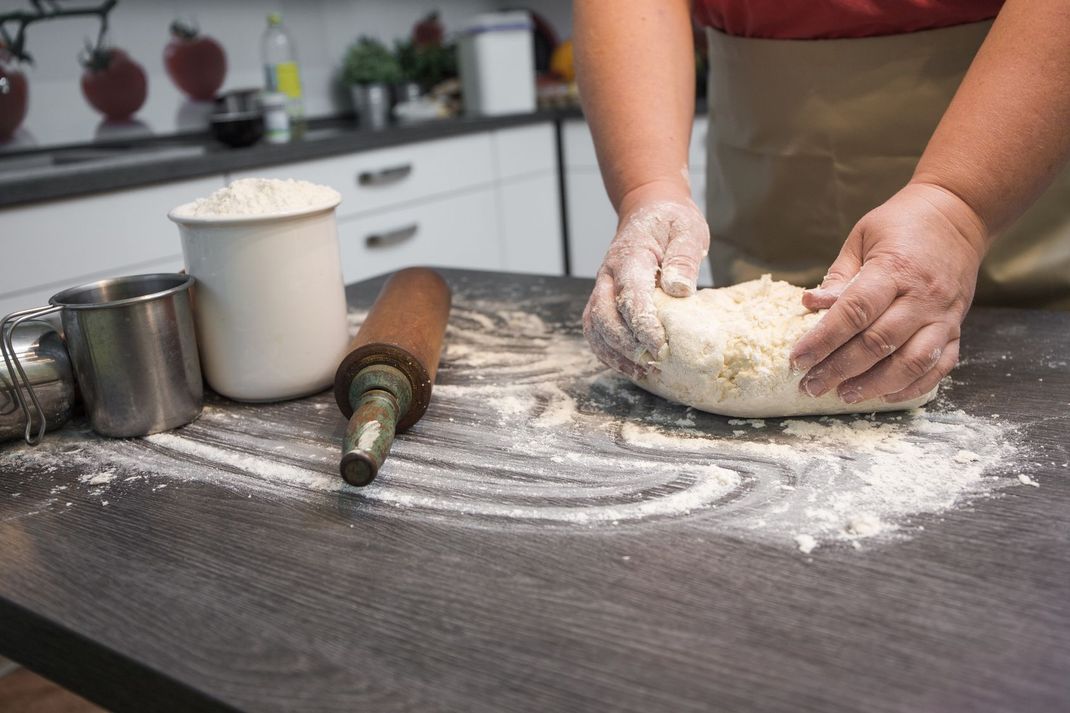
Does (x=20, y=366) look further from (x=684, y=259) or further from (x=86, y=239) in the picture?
(x=86, y=239)

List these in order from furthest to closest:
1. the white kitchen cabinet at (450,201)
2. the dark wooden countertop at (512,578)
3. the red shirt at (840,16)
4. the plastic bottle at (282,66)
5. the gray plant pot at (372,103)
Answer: the gray plant pot at (372,103)
the plastic bottle at (282,66)
the white kitchen cabinet at (450,201)
the red shirt at (840,16)
the dark wooden countertop at (512,578)

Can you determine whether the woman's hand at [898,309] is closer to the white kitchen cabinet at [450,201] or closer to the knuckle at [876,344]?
the knuckle at [876,344]

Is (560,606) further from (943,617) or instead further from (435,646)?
(943,617)

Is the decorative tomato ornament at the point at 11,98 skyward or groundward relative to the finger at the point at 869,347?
skyward

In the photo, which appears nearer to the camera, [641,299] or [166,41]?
[641,299]

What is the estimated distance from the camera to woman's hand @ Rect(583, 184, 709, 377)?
79 centimetres

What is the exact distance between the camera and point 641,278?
31.7 inches

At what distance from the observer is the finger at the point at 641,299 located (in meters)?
0.78

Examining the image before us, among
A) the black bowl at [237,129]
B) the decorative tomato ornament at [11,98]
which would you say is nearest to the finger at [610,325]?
the black bowl at [237,129]

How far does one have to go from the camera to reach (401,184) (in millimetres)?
2416

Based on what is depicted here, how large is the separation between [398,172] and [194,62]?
0.71 metres

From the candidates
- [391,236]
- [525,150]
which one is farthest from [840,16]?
[525,150]

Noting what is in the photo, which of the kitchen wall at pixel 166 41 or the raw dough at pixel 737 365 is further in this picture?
the kitchen wall at pixel 166 41

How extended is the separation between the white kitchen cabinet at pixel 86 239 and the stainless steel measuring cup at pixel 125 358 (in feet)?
3.39
